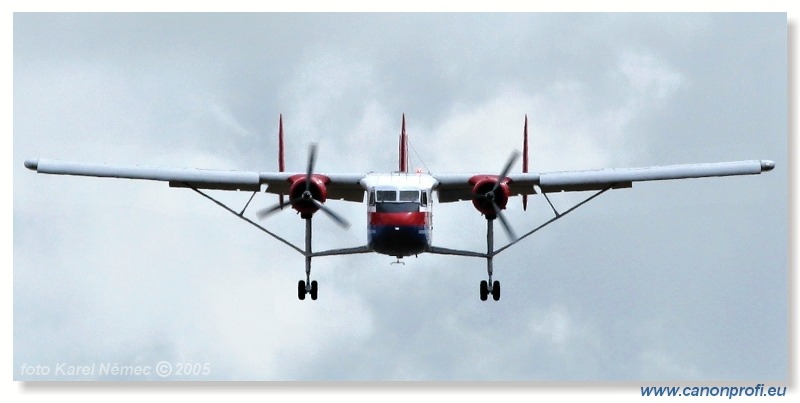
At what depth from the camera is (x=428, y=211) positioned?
123 ft

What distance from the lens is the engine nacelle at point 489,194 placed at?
126 feet

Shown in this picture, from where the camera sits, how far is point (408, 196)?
3700cm

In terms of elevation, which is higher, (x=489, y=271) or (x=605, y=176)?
(x=605, y=176)

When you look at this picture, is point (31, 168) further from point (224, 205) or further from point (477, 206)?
point (477, 206)

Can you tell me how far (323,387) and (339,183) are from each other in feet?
23.9

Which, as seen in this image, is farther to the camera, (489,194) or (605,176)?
(605,176)

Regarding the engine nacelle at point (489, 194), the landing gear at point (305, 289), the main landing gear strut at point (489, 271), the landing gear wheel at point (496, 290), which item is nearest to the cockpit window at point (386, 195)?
the engine nacelle at point (489, 194)

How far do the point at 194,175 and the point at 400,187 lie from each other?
5535 millimetres

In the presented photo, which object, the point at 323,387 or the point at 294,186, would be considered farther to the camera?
the point at 294,186

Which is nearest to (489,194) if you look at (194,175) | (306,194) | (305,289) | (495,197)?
(495,197)

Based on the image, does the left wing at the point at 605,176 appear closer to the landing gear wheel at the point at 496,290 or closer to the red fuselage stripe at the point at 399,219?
the landing gear wheel at the point at 496,290

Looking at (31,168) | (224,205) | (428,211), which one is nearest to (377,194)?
(428,211)

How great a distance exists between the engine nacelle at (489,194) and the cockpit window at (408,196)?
6.72ft

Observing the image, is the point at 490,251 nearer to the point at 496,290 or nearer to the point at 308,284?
the point at 496,290
